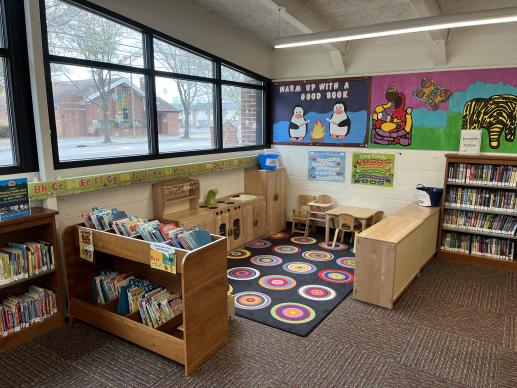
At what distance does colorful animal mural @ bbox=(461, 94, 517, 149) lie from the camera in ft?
15.6

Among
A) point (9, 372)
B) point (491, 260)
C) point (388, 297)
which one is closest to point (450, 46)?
point (491, 260)

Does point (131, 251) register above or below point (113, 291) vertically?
above

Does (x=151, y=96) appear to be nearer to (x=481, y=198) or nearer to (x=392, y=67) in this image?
(x=392, y=67)

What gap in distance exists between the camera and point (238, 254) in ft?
17.1

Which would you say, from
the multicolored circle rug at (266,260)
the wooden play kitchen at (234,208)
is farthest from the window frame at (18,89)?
the multicolored circle rug at (266,260)

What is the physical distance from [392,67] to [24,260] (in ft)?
16.6

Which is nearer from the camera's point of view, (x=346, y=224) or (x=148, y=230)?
(x=148, y=230)

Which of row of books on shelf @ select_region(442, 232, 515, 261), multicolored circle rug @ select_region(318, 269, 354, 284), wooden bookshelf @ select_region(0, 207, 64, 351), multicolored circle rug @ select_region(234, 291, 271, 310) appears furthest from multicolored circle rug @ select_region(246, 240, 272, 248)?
wooden bookshelf @ select_region(0, 207, 64, 351)

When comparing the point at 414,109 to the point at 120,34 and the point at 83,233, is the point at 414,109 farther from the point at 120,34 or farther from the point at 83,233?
the point at 83,233

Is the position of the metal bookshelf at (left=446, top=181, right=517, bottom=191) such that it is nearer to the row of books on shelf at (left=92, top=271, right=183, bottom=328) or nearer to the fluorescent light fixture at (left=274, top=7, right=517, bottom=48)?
the fluorescent light fixture at (left=274, top=7, right=517, bottom=48)

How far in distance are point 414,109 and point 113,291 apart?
4.51 m

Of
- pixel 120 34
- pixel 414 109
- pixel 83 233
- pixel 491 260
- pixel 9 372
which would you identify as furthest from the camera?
pixel 414 109

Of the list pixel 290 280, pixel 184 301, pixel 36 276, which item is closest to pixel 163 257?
pixel 184 301

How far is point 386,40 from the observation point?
5402 millimetres
